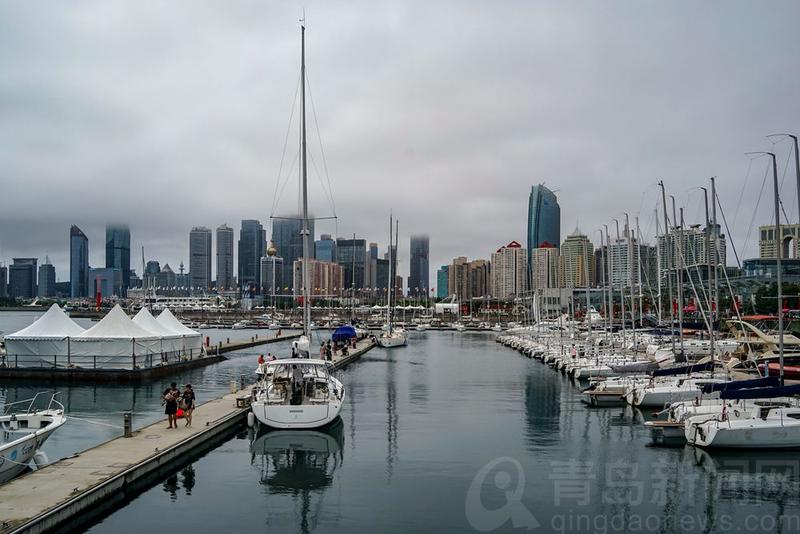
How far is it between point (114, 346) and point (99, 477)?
34.9 metres

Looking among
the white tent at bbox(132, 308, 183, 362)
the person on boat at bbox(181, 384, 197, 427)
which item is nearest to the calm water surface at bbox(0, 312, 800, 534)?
the person on boat at bbox(181, 384, 197, 427)

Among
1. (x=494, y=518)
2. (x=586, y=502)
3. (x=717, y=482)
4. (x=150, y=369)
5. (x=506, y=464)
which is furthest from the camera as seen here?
(x=150, y=369)

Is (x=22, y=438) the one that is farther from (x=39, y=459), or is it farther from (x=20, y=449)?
(x=39, y=459)

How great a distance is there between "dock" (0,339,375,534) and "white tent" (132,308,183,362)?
3036 cm

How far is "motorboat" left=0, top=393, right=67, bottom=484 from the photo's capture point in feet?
62.8

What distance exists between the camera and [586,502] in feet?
65.2

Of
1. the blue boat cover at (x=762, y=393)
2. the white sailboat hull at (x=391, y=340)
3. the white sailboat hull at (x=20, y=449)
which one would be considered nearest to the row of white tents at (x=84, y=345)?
the white sailboat hull at (x=20, y=449)

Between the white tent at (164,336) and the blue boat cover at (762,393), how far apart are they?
4335 centimetres

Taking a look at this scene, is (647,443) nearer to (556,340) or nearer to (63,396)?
(63,396)

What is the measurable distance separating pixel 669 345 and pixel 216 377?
39.1m

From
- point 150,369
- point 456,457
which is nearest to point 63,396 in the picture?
point 150,369

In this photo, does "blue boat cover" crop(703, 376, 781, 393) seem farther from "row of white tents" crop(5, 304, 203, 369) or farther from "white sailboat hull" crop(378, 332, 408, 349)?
"white sailboat hull" crop(378, 332, 408, 349)

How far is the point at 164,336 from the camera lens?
5694 centimetres

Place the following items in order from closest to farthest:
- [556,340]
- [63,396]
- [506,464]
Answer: [506,464], [63,396], [556,340]
